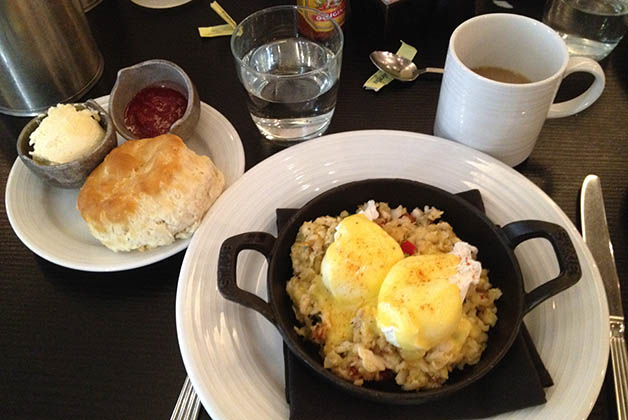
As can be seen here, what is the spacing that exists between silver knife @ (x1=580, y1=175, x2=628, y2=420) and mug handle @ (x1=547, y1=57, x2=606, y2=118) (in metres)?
0.20

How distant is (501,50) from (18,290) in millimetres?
1389

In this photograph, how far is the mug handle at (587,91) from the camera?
1229 mm

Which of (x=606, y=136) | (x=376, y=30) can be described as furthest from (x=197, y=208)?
(x=606, y=136)

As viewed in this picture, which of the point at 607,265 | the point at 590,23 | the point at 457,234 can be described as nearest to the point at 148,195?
the point at 457,234

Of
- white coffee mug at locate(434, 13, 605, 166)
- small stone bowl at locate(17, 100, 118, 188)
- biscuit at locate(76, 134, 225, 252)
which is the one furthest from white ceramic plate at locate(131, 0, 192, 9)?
white coffee mug at locate(434, 13, 605, 166)

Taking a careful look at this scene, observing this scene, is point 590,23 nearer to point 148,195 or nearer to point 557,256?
point 557,256

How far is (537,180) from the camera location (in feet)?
4.62

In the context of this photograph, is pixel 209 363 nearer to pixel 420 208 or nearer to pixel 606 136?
pixel 420 208

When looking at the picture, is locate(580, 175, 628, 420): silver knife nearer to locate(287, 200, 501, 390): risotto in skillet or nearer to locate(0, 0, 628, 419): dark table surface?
locate(0, 0, 628, 419): dark table surface

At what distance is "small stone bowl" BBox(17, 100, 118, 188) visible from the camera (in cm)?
127

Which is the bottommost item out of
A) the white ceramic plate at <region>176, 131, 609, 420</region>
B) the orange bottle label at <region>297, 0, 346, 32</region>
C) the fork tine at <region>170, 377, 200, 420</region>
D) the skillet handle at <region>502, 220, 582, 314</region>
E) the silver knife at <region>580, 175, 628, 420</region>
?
the silver knife at <region>580, 175, 628, 420</region>

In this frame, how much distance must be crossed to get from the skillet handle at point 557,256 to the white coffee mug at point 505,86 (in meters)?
0.31

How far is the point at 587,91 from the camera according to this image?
4.35 ft

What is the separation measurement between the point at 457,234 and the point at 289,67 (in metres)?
0.81
